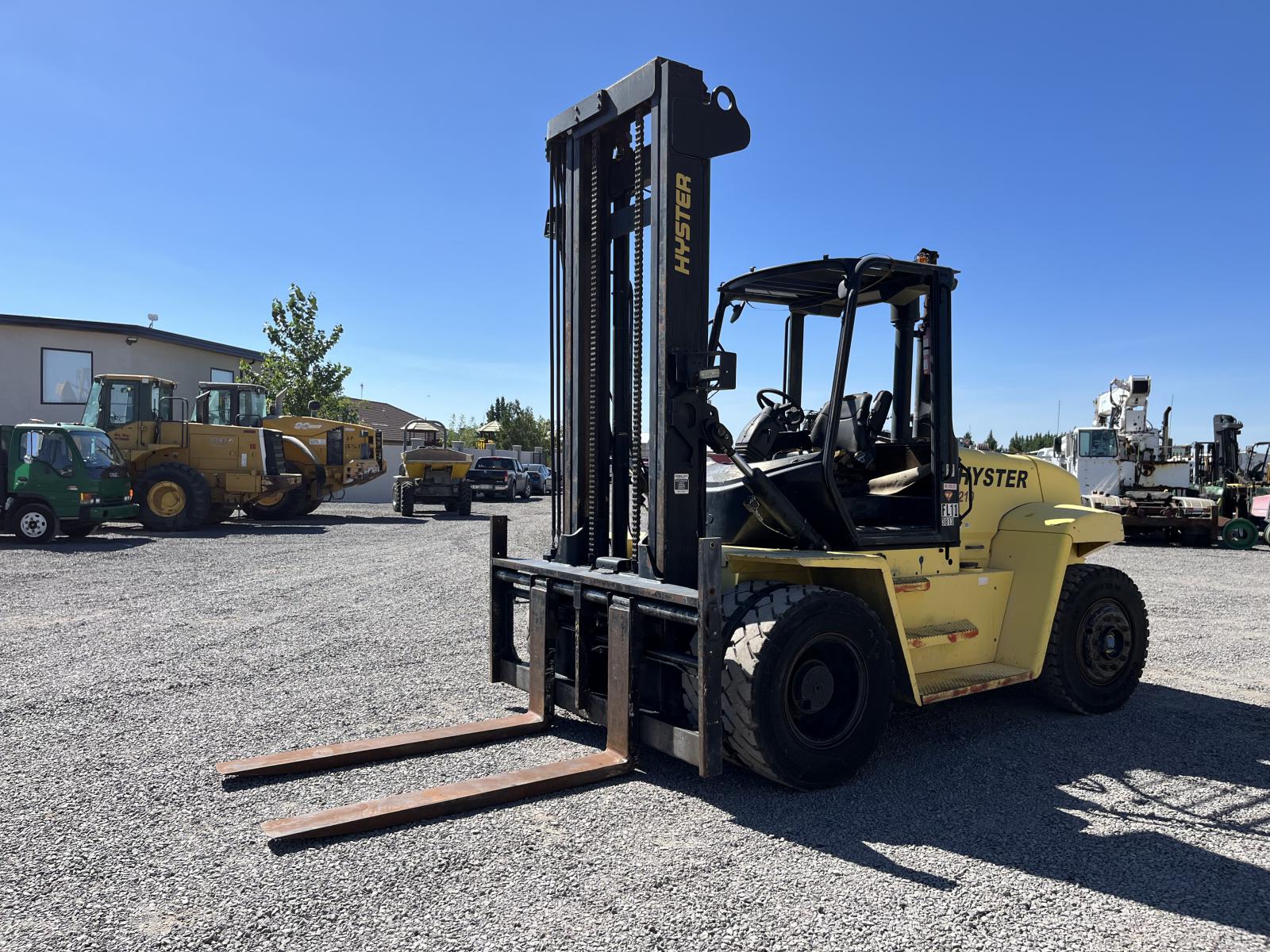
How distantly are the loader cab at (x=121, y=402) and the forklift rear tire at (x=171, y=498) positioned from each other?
198 cm

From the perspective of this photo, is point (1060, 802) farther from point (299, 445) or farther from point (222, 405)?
point (222, 405)

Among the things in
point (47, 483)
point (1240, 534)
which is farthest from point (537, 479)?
point (1240, 534)

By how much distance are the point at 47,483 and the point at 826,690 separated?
57.1 feet

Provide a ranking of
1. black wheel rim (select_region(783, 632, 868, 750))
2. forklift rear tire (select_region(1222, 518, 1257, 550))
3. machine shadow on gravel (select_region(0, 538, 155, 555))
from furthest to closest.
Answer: forklift rear tire (select_region(1222, 518, 1257, 550)) → machine shadow on gravel (select_region(0, 538, 155, 555)) → black wheel rim (select_region(783, 632, 868, 750))

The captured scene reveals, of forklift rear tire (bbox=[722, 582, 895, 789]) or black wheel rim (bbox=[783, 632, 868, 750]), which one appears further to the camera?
black wheel rim (bbox=[783, 632, 868, 750])

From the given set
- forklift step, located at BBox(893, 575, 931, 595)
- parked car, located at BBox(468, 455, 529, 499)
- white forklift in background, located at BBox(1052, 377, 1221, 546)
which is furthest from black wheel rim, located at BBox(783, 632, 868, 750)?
parked car, located at BBox(468, 455, 529, 499)

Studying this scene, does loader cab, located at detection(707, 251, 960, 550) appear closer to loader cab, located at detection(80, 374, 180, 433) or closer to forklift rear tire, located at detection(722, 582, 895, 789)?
forklift rear tire, located at detection(722, 582, 895, 789)

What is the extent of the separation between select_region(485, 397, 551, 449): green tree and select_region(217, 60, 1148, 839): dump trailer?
219 feet

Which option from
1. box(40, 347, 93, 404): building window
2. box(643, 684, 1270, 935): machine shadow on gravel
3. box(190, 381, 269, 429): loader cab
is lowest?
box(643, 684, 1270, 935): machine shadow on gravel

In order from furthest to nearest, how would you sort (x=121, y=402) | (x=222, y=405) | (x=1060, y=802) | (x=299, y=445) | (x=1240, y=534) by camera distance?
(x=222, y=405)
(x=299, y=445)
(x=121, y=402)
(x=1240, y=534)
(x=1060, y=802)

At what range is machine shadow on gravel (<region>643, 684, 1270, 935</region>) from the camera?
3.65m

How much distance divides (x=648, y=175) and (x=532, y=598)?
2554mm

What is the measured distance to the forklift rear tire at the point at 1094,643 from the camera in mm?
5965

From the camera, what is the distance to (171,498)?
67.3 ft
